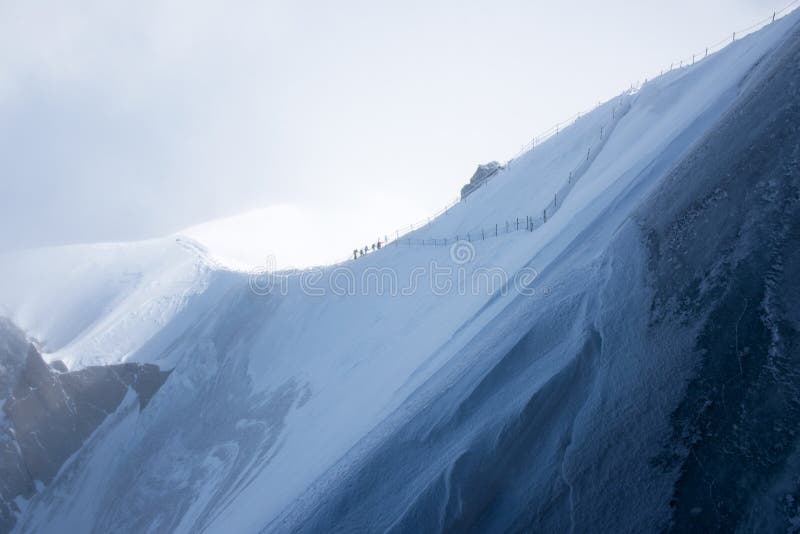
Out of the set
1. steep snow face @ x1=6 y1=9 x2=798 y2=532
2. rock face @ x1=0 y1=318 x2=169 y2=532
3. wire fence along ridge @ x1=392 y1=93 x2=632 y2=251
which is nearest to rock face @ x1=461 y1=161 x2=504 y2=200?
steep snow face @ x1=6 y1=9 x2=798 y2=532

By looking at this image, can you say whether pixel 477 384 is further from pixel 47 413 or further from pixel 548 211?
pixel 47 413

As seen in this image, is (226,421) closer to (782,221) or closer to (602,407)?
(602,407)

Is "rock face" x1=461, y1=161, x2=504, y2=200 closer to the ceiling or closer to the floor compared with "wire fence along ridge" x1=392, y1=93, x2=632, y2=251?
closer to the ceiling

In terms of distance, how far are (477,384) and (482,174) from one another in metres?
46.9

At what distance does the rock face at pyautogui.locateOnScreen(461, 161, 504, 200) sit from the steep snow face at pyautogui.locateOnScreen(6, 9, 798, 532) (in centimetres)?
755

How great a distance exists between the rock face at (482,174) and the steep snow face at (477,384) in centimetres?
755

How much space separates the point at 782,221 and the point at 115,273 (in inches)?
3089

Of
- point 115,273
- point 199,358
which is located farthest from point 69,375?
point 115,273

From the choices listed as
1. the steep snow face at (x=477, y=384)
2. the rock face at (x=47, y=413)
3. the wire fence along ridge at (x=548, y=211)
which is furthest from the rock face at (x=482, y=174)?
the rock face at (x=47, y=413)

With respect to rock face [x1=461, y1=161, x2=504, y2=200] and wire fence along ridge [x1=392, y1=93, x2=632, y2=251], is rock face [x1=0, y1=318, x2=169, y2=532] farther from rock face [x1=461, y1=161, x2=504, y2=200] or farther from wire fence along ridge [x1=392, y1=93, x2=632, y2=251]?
rock face [x1=461, y1=161, x2=504, y2=200]

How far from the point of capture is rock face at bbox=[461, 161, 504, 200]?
2098 inches

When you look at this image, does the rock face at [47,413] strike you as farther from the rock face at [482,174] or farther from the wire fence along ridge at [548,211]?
the rock face at [482,174]

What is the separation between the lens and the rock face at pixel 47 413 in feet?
163

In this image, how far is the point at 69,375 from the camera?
171ft
